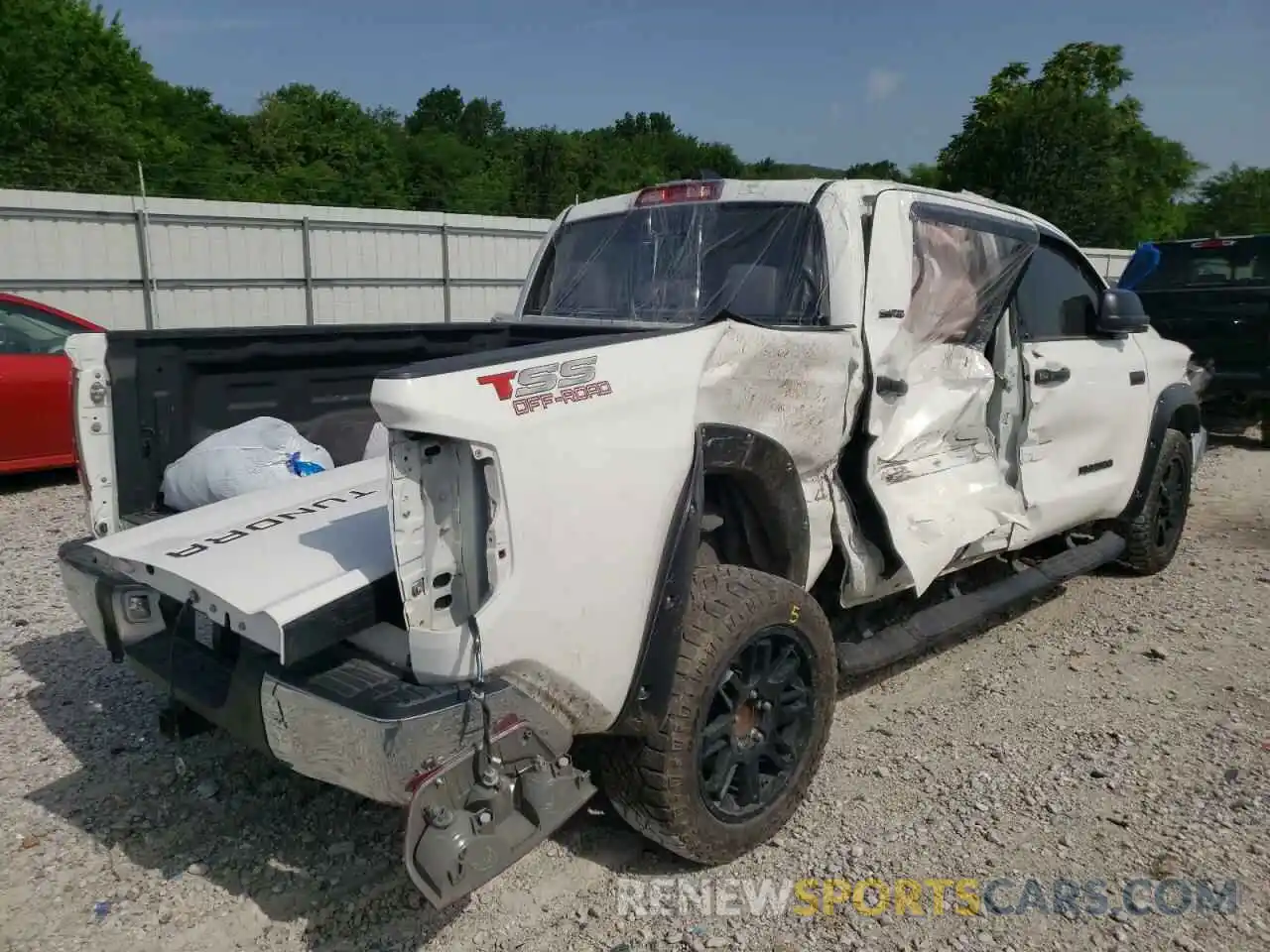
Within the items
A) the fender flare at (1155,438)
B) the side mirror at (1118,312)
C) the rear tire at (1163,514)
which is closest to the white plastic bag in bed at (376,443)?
the side mirror at (1118,312)

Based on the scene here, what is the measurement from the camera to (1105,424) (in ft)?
16.5

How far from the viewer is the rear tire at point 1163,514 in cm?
564

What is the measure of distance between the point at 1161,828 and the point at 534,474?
2464 millimetres

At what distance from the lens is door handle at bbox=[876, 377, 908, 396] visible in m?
3.55

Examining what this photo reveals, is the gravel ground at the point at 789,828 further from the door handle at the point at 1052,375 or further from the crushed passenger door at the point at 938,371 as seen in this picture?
the door handle at the point at 1052,375

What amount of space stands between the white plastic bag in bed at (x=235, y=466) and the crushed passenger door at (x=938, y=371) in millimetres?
1992

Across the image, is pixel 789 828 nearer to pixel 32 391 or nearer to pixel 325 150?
pixel 32 391

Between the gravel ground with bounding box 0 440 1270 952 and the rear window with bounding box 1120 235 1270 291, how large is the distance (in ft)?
21.4

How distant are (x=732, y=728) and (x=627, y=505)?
87 centimetres

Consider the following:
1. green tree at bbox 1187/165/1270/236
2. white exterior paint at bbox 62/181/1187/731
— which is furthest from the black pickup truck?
green tree at bbox 1187/165/1270/236

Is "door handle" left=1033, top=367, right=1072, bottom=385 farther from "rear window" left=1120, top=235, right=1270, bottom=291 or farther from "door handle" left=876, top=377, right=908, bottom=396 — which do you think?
"rear window" left=1120, top=235, right=1270, bottom=291

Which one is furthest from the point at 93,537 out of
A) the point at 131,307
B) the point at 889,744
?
the point at 131,307

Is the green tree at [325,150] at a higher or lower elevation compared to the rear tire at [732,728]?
higher

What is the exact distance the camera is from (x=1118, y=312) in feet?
16.0
